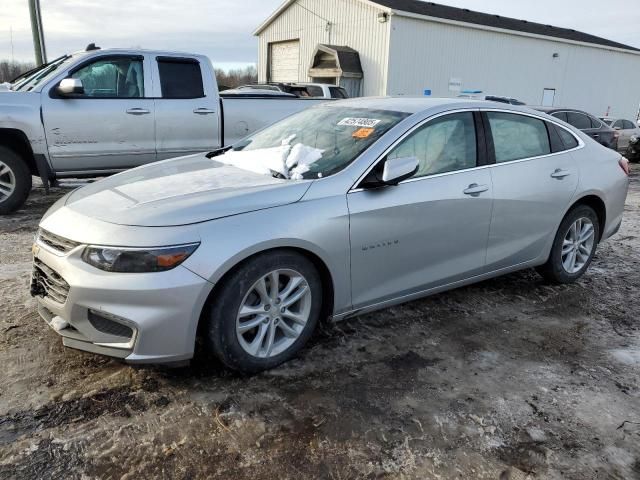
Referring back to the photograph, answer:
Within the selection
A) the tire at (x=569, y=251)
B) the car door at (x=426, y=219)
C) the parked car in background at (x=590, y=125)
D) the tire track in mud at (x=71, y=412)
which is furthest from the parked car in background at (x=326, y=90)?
the tire track in mud at (x=71, y=412)

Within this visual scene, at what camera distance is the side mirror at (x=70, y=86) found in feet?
20.2

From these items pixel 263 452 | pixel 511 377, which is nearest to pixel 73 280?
pixel 263 452

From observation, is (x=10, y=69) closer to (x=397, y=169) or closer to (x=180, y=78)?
(x=180, y=78)

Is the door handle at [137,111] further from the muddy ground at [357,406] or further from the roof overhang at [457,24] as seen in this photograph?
the roof overhang at [457,24]

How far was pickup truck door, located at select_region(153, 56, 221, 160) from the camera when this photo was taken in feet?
23.2

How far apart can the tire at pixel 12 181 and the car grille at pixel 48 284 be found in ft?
12.9

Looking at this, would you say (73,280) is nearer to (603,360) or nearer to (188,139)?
(603,360)

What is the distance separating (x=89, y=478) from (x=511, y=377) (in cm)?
236

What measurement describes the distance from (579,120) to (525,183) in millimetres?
11479

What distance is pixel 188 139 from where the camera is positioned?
7.29m

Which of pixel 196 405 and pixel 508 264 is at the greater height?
pixel 508 264

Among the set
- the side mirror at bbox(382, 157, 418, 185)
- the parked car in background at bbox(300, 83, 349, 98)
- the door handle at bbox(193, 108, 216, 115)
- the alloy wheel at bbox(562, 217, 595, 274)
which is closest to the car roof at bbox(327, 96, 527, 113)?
the side mirror at bbox(382, 157, 418, 185)

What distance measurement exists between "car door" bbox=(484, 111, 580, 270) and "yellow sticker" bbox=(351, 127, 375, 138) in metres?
1.02

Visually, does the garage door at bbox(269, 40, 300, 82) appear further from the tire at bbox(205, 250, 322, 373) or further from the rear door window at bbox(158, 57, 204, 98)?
the tire at bbox(205, 250, 322, 373)
